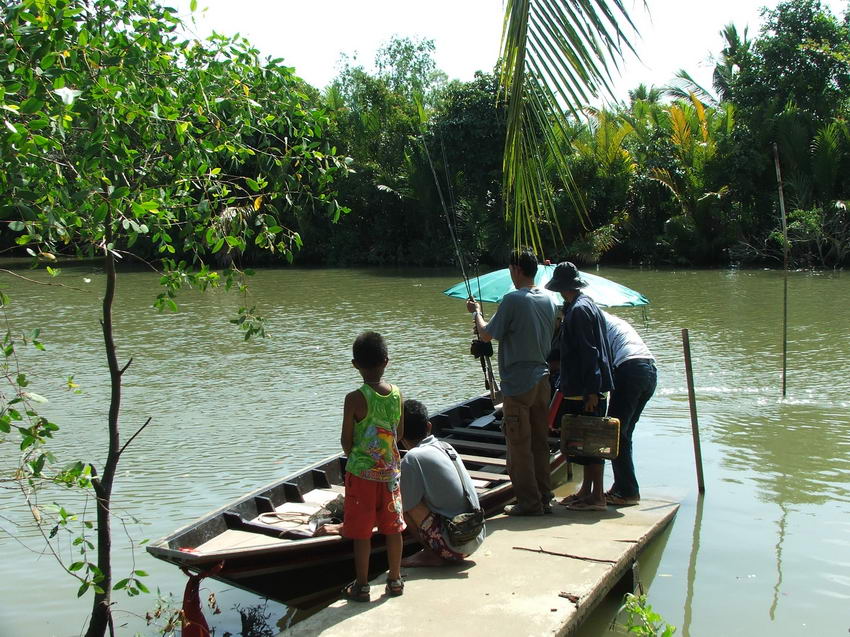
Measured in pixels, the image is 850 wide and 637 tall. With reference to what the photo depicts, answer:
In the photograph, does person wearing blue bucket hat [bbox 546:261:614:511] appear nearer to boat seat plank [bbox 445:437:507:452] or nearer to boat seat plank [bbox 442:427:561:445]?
boat seat plank [bbox 445:437:507:452]

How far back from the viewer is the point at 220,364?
13203mm

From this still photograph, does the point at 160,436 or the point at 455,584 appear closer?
the point at 455,584

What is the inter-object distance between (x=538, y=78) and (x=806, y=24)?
967 inches

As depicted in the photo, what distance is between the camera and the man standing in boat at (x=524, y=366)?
18.2 feet

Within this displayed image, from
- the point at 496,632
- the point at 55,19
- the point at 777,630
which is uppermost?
the point at 55,19

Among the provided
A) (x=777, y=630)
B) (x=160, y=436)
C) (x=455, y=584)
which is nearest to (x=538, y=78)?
(x=455, y=584)

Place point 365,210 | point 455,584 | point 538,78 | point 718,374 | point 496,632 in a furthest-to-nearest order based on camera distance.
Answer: point 365,210, point 718,374, point 455,584, point 496,632, point 538,78

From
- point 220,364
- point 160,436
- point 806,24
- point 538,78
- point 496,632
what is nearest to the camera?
point 538,78

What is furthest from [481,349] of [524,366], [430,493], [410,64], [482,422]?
[410,64]

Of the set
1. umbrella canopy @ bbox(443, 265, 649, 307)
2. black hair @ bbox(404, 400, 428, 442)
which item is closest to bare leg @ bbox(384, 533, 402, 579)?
black hair @ bbox(404, 400, 428, 442)

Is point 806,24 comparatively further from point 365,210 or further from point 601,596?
point 601,596

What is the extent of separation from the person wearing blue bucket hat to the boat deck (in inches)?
22.1

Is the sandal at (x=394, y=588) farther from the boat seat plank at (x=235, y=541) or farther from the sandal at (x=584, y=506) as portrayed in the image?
the sandal at (x=584, y=506)

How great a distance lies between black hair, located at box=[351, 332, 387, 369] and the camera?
4.35 meters
